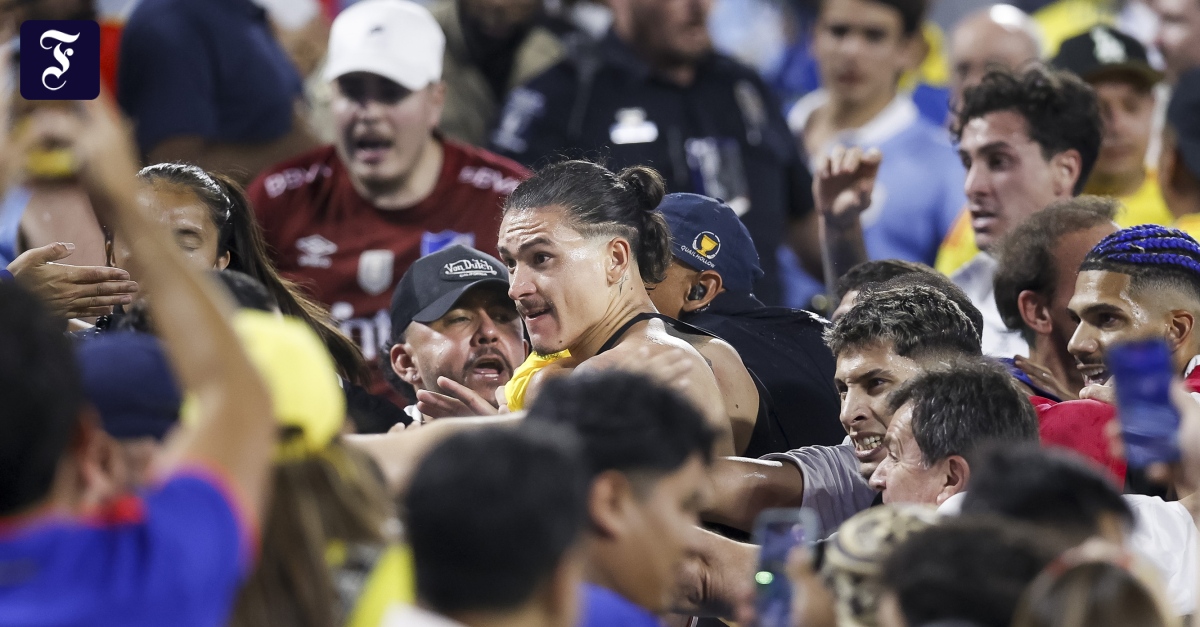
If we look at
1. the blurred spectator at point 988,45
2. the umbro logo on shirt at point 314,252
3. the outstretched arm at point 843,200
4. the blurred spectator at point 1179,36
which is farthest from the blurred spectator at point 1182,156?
the umbro logo on shirt at point 314,252

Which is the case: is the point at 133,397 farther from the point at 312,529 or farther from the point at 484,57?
the point at 484,57

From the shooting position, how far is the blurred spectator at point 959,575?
2305 mm

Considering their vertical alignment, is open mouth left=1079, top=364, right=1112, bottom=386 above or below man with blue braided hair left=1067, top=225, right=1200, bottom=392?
below

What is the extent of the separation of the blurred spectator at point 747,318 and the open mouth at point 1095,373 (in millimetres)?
691

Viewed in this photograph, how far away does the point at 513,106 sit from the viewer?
7160 millimetres

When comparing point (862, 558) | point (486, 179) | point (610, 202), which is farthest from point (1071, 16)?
point (862, 558)

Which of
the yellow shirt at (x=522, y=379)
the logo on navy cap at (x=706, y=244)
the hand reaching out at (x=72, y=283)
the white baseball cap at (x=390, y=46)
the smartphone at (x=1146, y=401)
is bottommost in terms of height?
the yellow shirt at (x=522, y=379)

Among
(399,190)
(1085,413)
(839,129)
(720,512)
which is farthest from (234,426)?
(839,129)

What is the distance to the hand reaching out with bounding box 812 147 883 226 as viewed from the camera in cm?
553

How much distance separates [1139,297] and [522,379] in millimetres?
1603

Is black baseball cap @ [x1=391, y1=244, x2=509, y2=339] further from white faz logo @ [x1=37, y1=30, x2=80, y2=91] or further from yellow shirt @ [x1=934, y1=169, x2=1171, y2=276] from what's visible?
yellow shirt @ [x1=934, y1=169, x2=1171, y2=276]

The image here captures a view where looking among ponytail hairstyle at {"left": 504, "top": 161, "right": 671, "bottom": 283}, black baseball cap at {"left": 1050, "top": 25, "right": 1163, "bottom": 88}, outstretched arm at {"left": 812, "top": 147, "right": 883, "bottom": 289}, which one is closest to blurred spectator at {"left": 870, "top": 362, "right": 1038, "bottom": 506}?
ponytail hairstyle at {"left": 504, "top": 161, "right": 671, "bottom": 283}

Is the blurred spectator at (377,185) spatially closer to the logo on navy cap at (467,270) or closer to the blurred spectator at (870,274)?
the logo on navy cap at (467,270)

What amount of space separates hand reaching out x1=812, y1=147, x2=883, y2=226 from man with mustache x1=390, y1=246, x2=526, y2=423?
130cm
